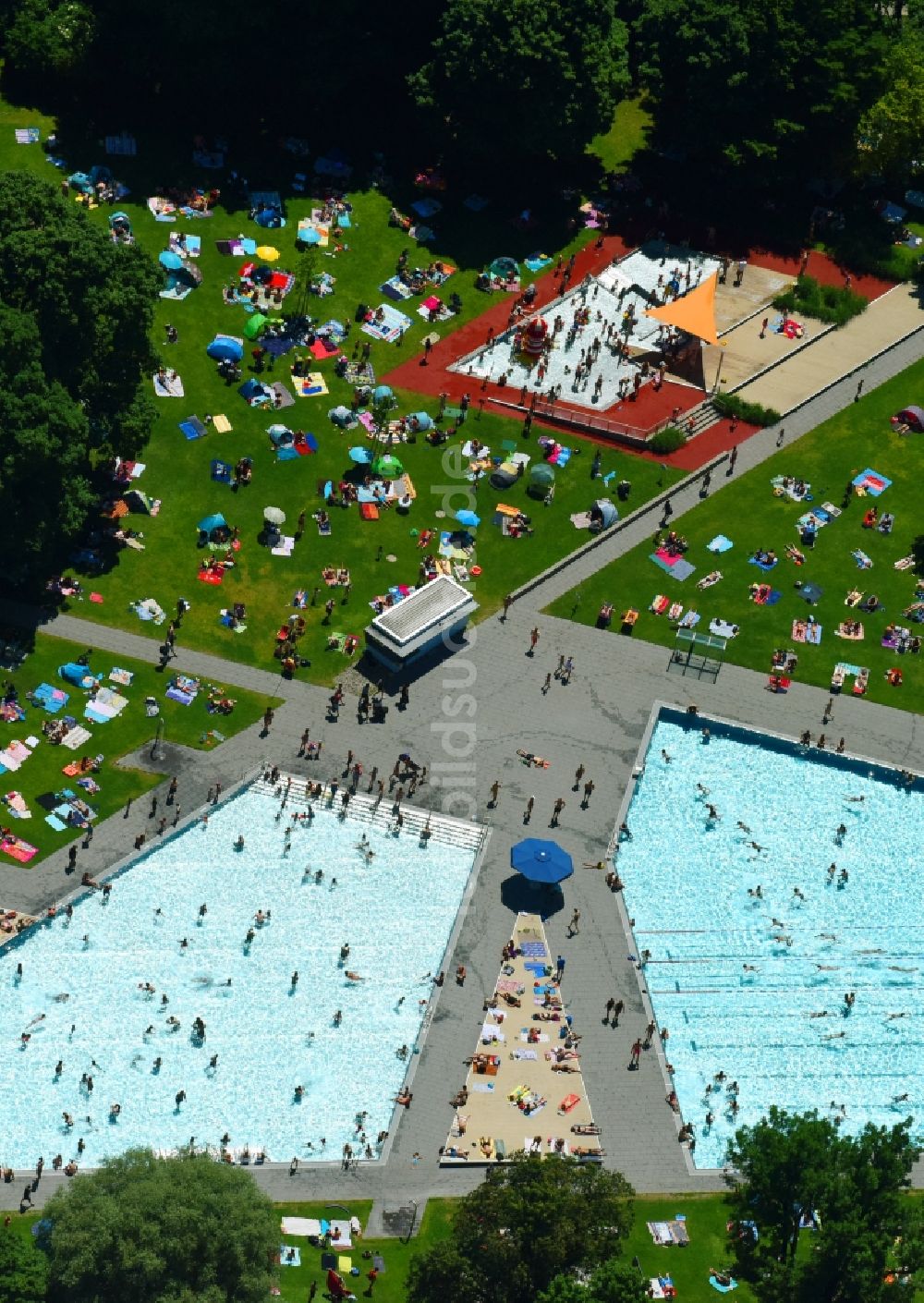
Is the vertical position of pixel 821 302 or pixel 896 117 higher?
pixel 896 117

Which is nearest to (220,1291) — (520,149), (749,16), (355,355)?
(355,355)

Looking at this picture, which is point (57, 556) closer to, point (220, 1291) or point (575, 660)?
point (575, 660)

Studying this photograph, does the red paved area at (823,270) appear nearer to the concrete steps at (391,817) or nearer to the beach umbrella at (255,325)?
the beach umbrella at (255,325)

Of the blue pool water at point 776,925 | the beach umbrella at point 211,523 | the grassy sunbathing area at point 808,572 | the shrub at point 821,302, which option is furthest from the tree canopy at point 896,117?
the beach umbrella at point 211,523

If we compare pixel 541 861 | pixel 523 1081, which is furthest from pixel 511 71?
pixel 523 1081

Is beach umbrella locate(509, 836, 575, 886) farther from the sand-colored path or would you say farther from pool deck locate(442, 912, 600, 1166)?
the sand-colored path

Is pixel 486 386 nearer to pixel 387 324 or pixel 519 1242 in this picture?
pixel 387 324

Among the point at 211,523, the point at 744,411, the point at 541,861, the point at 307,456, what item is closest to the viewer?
the point at 541,861

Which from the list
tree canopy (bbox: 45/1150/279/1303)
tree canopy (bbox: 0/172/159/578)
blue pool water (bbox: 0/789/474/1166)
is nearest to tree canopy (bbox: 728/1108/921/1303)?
blue pool water (bbox: 0/789/474/1166)
